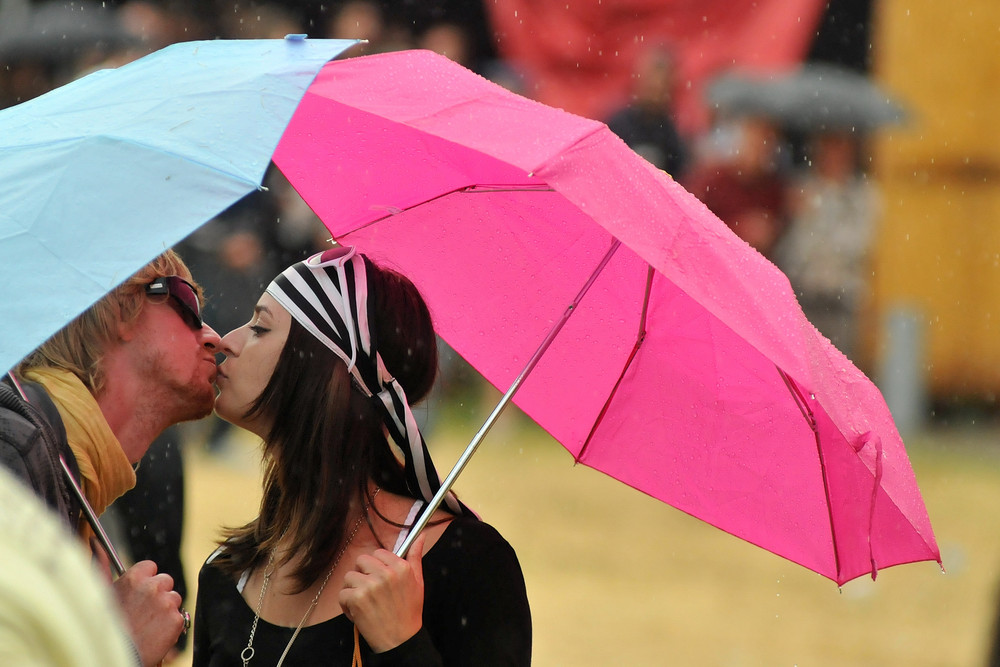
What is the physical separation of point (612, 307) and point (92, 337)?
1084mm

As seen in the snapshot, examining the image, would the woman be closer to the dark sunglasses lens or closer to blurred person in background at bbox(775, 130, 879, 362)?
the dark sunglasses lens

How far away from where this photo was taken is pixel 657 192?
2.29m

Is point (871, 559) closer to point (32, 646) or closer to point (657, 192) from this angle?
point (657, 192)

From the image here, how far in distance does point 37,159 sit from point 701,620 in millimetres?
→ 5430

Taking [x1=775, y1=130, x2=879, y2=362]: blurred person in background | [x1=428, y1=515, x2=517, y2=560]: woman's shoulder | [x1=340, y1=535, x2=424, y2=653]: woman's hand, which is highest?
[x1=340, y1=535, x2=424, y2=653]: woman's hand

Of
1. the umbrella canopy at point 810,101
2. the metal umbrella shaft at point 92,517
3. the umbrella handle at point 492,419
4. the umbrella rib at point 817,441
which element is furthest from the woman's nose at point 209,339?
the umbrella canopy at point 810,101

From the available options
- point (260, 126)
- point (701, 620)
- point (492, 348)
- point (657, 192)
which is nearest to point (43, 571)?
point (260, 126)

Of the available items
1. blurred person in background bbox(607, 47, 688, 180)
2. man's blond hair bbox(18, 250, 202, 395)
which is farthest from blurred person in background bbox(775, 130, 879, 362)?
man's blond hair bbox(18, 250, 202, 395)

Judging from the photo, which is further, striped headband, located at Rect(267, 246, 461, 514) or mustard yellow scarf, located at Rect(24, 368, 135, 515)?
striped headband, located at Rect(267, 246, 461, 514)

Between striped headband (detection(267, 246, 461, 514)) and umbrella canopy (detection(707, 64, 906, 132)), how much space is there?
36.8 ft

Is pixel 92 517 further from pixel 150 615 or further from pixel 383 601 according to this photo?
pixel 383 601

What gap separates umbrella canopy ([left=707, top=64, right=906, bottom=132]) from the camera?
13.0 meters

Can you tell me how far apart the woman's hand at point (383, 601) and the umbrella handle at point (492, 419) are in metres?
0.11

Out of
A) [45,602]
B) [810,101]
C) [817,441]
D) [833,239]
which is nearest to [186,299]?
[817,441]
